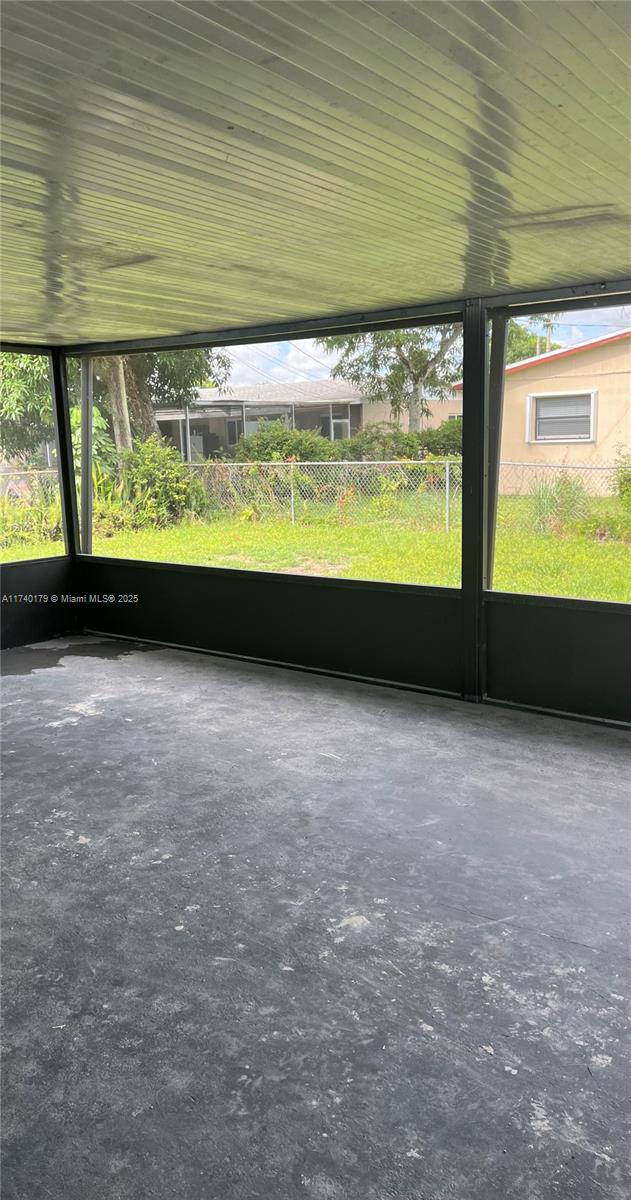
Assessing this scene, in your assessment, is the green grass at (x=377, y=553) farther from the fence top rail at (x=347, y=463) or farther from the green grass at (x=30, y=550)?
the fence top rail at (x=347, y=463)

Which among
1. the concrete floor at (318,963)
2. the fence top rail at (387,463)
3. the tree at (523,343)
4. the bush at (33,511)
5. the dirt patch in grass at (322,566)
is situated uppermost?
the tree at (523,343)

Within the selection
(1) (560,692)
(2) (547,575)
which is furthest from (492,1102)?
(2) (547,575)

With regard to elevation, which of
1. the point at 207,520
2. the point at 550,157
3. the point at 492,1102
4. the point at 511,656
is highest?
the point at 550,157

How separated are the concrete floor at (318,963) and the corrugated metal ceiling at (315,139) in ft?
8.74

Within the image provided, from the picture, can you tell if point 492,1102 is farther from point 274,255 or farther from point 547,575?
point 547,575

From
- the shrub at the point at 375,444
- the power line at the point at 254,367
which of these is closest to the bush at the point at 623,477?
the shrub at the point at 375,444

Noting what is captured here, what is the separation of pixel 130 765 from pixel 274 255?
2860 mm

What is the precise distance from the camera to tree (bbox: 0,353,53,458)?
29.1ft

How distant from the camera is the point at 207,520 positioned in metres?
10.3

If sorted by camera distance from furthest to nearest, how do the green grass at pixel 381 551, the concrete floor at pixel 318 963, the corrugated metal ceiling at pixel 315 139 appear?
the green grass at pixel 381 551 < the concrete floor at pixel 318 963 < the corrugated metal ceiling at pixel 315 139

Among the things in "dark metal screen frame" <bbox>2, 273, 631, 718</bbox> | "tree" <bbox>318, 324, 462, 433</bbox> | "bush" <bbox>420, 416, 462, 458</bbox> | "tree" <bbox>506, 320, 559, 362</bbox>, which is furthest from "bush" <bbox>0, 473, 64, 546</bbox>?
"tree" <bbox>506, 320, 559, 362</bbox>

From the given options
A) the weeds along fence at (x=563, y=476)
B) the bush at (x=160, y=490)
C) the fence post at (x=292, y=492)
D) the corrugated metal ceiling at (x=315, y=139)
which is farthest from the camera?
the bush at (x=160, y=490)

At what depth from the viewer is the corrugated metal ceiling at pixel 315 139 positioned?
76.7 inches

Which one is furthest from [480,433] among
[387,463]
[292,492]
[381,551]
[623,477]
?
[292,492]
